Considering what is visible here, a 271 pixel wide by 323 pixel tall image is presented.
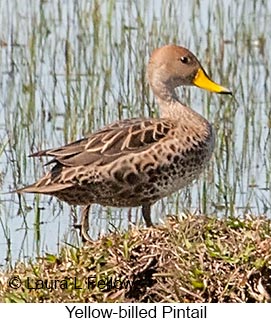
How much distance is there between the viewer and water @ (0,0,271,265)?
8.39 metres

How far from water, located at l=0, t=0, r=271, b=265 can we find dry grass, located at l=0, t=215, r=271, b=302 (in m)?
1.86

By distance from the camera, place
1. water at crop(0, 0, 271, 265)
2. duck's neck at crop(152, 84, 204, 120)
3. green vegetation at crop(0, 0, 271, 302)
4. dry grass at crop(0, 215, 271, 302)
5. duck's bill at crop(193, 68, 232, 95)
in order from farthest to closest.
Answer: water at crop(0, 0, 271, 265), duck's bill at crop(193, 68, 232, 95), duck's neck at crop(152, 84, 204, 120), green vegetation at crop(0, 0, 271, 302), dry grass at crop(0, 215, 271, 302)

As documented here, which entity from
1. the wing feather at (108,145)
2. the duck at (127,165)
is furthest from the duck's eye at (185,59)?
the wing feather at (108,145)

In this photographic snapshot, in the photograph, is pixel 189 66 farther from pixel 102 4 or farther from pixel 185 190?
pixel 102 4

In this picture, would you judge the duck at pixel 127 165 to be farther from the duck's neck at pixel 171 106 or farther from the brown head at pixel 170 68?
the brown head at pixel 170 68

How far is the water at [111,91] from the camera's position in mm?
8391

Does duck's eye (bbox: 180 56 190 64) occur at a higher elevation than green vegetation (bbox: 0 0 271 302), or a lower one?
higher

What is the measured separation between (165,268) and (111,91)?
14.8ft

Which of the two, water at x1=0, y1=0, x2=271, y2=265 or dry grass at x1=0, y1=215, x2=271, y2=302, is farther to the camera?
water at x1=0, y1=0, x2=271, y2=265

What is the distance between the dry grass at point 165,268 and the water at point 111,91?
6.11ft

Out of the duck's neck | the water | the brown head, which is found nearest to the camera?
the duck's neck

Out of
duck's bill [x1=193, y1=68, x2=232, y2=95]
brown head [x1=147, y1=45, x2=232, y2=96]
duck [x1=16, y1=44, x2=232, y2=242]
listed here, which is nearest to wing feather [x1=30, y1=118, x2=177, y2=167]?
duck [x1=16, y1=44, x2=232, y2=242]

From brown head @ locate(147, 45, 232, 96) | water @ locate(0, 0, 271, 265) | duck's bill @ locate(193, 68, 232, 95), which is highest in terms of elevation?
brown head @ locate(147, 45, 232, 96)

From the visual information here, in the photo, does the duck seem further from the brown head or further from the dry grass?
the dry grass
